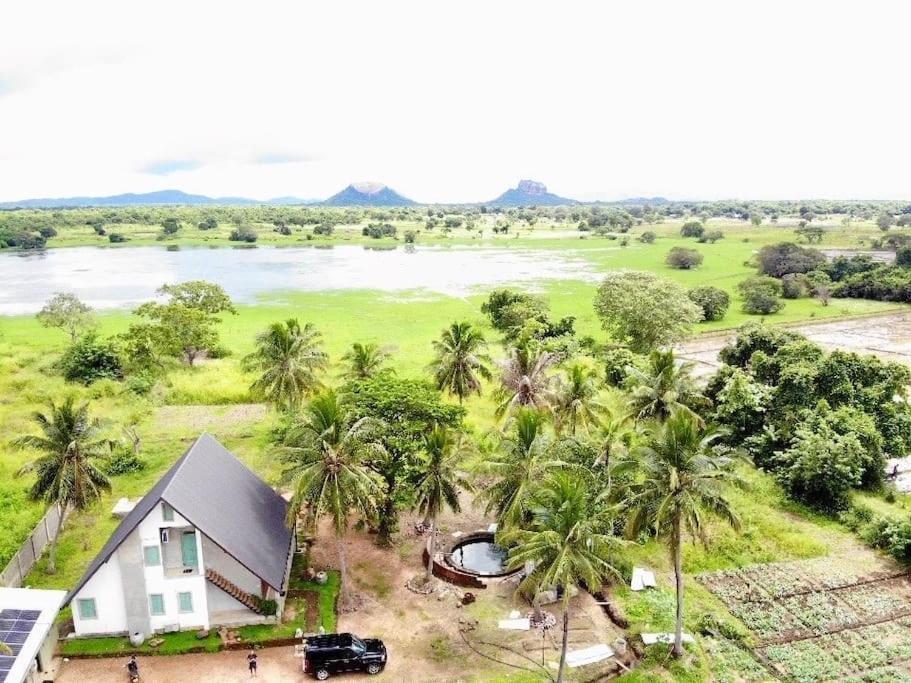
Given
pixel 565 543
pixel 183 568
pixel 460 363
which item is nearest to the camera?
pixel 565 543

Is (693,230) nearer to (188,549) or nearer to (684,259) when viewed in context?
(684,259)

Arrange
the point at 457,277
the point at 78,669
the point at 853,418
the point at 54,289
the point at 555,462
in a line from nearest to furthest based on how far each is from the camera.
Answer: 1. the point at 78,669
2. the point at 555,462
3. the point at 853,418
4. the point at 54,289
5. the point at 457,277

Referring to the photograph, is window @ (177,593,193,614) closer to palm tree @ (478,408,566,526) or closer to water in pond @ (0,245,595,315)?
palm tree @ (478,408,566,526)

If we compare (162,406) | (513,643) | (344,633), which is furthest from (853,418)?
(162,406)

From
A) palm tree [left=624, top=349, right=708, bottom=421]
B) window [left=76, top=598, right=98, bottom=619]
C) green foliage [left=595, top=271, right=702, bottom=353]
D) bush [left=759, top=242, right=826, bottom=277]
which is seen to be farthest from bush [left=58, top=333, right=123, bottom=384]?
bush [left=759, top=242, right=826, bottom=277]

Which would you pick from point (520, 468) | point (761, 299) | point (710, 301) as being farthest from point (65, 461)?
point (761, 299)

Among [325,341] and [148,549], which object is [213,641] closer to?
[148,549]
